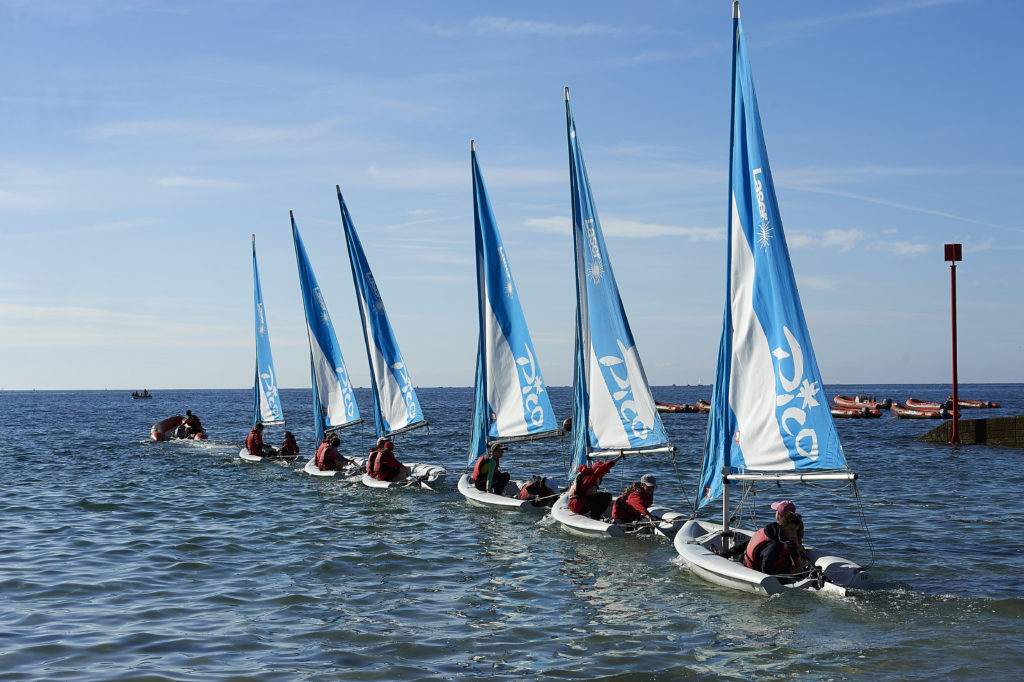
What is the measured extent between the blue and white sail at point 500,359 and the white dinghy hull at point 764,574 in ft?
26.0

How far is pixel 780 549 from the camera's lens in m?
13.5

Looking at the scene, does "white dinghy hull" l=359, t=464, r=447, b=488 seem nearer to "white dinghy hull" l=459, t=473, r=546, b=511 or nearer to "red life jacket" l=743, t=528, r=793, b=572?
"white dinghy hull" l=459, t=473, r=546, b=511

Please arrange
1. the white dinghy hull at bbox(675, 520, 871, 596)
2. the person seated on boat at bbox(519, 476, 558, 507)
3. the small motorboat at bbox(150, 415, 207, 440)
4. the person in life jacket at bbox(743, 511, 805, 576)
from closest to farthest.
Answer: the white dinghy hull at bbox(675, 520, 871, 596) → the person in life jacket at bbox(743, 511, 805, 576) → the person seated on boat at bbox(519, 476, 558, 507) → the small motorboat at bbox(150, 415, 207, 440)

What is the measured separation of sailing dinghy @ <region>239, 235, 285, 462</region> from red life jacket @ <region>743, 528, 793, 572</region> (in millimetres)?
27353

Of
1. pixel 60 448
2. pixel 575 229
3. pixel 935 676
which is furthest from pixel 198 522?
pixel 60 448

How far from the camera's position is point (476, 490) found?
75.7ft

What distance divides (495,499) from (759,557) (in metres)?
9.39

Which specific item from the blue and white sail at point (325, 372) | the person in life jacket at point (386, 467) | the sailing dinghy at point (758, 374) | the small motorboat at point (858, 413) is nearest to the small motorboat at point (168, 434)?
the blue and white sail at point (325, 372)

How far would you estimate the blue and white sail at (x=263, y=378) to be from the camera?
38594 millimetres

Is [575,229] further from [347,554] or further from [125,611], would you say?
[125,611]

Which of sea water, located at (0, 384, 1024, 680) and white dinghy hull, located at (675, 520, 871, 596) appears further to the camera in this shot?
white dinghy hull, located at (675, 520, 871, 596)

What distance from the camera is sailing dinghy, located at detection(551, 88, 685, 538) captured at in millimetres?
18328

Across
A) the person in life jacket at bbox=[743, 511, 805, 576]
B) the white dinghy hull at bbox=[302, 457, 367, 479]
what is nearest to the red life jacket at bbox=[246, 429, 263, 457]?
the white dinghy hull at bbox=[302, 457, 367, 479]

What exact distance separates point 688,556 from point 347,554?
7.04 meters
